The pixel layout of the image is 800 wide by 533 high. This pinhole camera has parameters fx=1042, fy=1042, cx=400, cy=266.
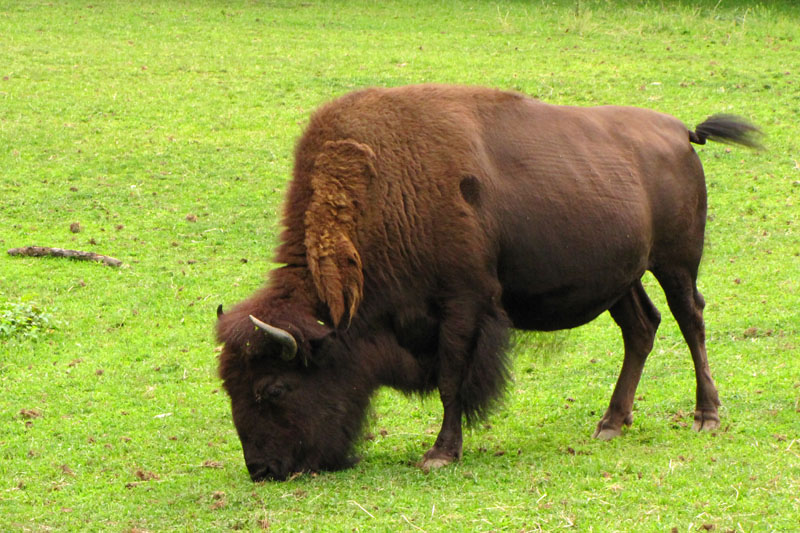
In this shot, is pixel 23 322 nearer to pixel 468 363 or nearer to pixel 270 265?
pixel 270 265

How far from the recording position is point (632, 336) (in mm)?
7879

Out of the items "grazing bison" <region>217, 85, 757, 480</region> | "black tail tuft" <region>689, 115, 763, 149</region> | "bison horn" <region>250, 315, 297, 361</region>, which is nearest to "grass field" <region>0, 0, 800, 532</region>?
"grazing bison" <region>217, 85, 757, 480</region>

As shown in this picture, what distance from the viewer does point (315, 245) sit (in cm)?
645

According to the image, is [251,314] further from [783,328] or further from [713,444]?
[783,328]

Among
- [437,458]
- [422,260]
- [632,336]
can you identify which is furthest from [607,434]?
[422,260]

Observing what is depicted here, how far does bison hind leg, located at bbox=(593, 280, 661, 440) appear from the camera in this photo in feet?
24.8

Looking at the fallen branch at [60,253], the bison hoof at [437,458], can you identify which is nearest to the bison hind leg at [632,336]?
the bison hoof at [437,458]

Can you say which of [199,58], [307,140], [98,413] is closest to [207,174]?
[199,58]

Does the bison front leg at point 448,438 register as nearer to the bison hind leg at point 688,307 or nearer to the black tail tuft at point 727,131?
the bison hind leg at point 688,307

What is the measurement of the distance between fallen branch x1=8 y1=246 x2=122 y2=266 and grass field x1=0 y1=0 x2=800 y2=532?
16cm

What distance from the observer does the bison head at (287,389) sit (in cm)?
628

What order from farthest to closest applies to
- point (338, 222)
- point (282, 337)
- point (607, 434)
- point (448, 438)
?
point (607, 434)
point (448, 438)
point (338, 222)
point (282, 337)

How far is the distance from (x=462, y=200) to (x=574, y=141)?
1114 millimetres

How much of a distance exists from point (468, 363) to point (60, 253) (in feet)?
22.1
